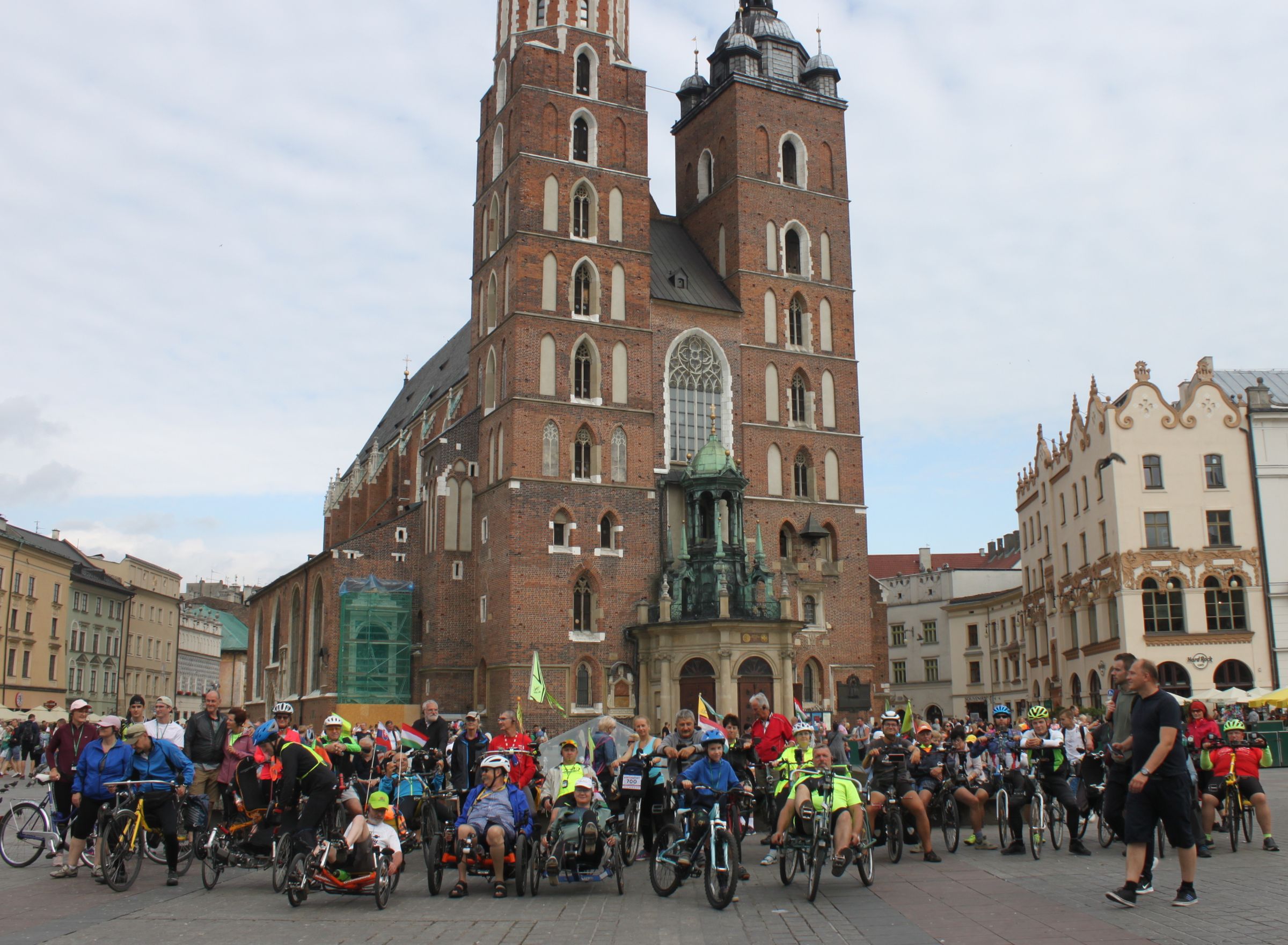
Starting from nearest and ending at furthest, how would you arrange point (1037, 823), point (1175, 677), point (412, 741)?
point (1037, 823) < point (412, 741) < point (1175, 677)

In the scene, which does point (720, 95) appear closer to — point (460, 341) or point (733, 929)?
point (460, 341)

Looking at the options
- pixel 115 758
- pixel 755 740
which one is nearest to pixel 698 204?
pixel 755 740

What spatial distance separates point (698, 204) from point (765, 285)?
17.0ft

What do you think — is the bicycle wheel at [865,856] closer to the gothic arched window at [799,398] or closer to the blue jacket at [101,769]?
the blue jacket at [101,769]

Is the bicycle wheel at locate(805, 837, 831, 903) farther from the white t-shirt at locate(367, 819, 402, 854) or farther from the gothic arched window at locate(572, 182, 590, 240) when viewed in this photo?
the gothic arched window at locate(572, 182, 590, 240)

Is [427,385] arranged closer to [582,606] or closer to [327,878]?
[582,606]

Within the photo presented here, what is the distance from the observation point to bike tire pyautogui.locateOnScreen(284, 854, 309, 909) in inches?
432

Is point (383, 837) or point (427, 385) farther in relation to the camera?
point (427, 385)

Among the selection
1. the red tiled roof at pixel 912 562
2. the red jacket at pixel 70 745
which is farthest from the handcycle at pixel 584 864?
the red tiled roof at pixel 912 562

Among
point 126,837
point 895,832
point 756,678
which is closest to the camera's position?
point 126,837

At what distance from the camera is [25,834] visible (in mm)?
13719

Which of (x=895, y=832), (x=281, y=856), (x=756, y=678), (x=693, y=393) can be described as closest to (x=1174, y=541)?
(x=756, y=678)

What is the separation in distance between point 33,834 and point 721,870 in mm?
8106

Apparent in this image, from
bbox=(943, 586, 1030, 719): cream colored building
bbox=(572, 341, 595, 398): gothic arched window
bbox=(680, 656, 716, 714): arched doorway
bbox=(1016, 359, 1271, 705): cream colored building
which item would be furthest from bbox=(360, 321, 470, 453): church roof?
bbox=(943, 586, 1030, 719): cream colored building
